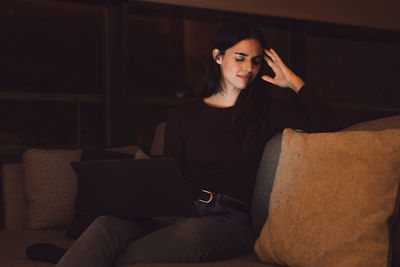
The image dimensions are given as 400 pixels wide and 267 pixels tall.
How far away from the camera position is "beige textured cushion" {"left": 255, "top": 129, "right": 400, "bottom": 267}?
1185mm

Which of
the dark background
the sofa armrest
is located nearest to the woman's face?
the sofa armrest

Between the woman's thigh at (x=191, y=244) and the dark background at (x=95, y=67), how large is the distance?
6.86ft

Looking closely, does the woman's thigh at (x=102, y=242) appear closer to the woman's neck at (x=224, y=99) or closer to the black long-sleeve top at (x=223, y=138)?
the black long-sleeve top at (x=223, y=138)

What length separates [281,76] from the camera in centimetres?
191

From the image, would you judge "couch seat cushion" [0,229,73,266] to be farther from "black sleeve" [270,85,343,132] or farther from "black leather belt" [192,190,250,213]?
"black sleeve" [270,85,343,132]

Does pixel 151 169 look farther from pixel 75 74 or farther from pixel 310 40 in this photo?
pixel 310 40

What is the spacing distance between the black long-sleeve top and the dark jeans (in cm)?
22

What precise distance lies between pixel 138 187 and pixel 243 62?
774 millimetres

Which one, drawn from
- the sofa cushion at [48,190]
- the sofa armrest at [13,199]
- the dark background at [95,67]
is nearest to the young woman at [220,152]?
the sofa cushion at [48,190]

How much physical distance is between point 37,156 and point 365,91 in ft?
12.0

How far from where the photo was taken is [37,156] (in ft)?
7.10

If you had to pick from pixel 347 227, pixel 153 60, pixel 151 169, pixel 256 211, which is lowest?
pixel 256 211

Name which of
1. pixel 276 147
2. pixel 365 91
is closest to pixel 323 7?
pixel 365 91

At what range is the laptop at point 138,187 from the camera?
1.34 meters
